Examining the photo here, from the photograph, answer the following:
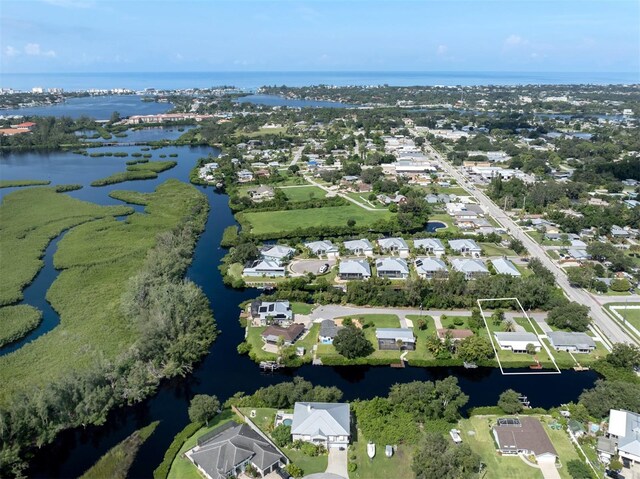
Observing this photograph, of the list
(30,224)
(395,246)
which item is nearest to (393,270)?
(395,246)

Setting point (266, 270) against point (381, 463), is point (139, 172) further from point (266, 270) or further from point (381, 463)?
point (381, 463)

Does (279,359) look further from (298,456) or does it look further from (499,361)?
(499,361)

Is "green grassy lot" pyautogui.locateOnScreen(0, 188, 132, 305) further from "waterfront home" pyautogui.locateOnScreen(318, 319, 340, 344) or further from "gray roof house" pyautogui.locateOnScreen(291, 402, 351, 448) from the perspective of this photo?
"gray roof house" pyautogui.locateOnScreen(291, 402, 351, 448)

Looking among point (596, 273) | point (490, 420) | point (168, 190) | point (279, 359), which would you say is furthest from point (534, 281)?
point (168, 190)

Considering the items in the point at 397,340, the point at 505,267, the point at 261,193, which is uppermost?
the point at 261,193

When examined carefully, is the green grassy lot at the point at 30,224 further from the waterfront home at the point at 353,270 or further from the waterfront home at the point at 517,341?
the waterfront home at the point at 517,341

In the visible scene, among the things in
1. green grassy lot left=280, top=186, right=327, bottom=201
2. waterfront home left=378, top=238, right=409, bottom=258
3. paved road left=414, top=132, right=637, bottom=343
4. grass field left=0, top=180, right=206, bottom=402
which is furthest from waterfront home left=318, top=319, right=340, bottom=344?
green grassy lot left=280, top=186, right=327, bottom=201
